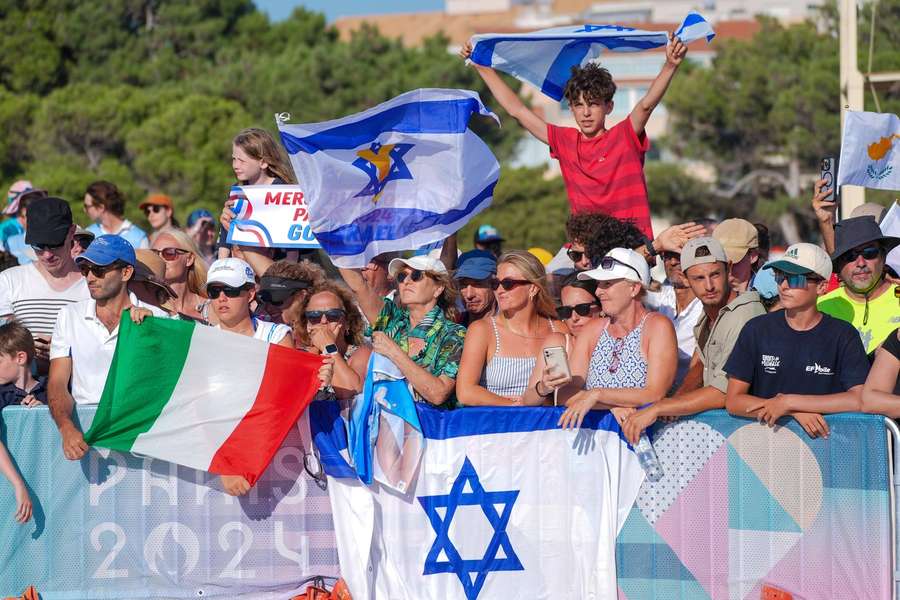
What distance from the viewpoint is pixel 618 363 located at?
635 cm

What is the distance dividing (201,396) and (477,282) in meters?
1.71

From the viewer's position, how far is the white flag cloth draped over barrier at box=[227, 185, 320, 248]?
27.0 feet

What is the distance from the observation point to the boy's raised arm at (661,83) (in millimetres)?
7316

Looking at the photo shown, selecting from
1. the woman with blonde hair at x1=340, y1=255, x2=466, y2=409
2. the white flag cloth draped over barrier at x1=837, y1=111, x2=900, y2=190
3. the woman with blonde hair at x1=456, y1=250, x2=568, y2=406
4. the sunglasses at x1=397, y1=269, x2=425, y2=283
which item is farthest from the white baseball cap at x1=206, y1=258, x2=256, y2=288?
the white flag cloth draped over barrier at x1=837, y1=111, x2=900, y2=190

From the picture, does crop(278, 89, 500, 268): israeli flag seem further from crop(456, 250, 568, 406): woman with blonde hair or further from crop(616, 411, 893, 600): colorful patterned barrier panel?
crop(616, 411, 893, 600): colorful patterned barrier panel

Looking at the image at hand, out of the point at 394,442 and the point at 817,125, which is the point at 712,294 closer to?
the point at 394,442

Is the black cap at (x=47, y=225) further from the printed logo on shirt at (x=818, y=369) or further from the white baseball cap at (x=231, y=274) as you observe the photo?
the printed logo on shirt at (x=818, y=369)

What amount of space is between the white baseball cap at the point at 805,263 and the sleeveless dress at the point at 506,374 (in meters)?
1.37

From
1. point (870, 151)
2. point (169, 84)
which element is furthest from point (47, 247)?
point (169, 84)

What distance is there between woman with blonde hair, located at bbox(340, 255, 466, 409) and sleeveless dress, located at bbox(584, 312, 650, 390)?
0.79 meters

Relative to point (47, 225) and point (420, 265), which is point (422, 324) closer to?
point (420, 265)

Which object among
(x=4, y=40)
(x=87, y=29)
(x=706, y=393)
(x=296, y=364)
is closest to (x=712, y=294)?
(x=706, y=393)

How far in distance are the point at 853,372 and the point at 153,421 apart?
3.43m

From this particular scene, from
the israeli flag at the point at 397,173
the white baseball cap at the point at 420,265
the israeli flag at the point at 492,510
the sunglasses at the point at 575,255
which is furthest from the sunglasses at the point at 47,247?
the sunglasses at the point at 575,255
